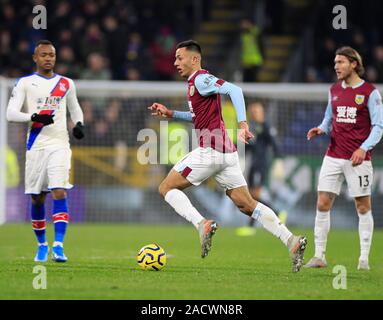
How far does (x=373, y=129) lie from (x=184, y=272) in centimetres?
258

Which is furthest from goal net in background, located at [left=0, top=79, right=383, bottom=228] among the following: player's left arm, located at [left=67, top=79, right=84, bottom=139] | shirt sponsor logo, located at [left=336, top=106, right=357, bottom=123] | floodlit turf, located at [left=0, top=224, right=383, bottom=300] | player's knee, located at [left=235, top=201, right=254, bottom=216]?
player's knee, located at [left=235, top=201, right=254, bottom=216]

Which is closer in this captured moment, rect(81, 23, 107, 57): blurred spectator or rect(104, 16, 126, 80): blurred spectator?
rect(81, 23, 107, 57): blurred spectator

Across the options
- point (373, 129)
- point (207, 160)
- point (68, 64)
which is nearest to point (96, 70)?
point (68, 64)

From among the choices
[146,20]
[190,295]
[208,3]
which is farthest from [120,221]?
[190,295]

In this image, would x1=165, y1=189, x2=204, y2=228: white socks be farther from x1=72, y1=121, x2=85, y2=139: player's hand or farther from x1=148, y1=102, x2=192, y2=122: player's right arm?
x1=72, y1=121, x2=85, y2=139: player's hand

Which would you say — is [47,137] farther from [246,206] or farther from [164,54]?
[164,54]

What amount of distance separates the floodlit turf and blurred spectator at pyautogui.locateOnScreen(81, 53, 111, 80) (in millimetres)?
6271

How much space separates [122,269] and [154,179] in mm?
9107

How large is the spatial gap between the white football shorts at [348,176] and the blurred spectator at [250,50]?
10.8 meters

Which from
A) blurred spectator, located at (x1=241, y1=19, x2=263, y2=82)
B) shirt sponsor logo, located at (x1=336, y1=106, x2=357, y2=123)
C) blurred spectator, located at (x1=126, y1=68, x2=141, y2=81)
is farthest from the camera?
blurred spectator, located at (x1=241, y1=19, x2=263, y2=82)

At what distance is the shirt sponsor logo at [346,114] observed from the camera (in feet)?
33.5

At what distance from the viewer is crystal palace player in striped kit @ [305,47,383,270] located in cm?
1012

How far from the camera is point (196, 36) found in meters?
24.3

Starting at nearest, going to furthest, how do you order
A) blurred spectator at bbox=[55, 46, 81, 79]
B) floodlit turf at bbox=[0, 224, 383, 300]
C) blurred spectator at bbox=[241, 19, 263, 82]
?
1. floodlit turf at bbox=[0, 224, 383, 300]
2. blurred spectator at bbox=[55, 46, 81, 79]
3. blurred spectator at bbox=[241, 19, 263, 82]
